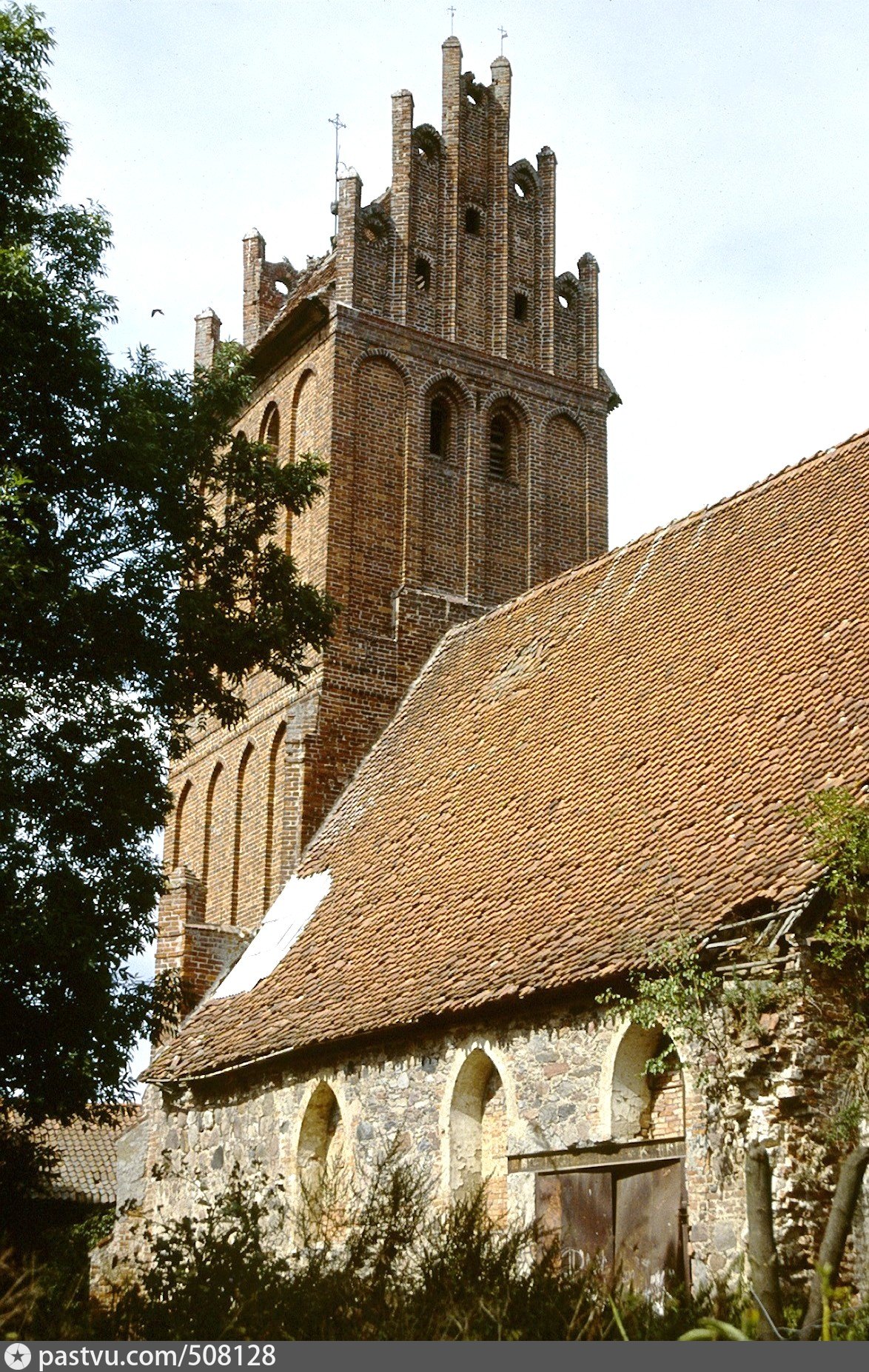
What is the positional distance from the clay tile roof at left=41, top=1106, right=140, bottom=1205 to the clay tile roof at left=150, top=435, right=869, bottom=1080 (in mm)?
15613

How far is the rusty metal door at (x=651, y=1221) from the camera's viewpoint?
36.2 feet

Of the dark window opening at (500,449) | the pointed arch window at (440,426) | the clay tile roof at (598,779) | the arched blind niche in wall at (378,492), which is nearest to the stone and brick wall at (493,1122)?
the clay tile roof at (598,779)

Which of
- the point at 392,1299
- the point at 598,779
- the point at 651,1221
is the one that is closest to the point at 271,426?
the point at 598,779

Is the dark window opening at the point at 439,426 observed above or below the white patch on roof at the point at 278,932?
above

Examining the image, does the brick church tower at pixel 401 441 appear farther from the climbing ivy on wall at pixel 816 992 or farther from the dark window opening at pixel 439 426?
the climbing ivy on wall at pixel 816 992

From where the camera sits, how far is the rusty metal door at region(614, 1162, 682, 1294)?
11031 mm

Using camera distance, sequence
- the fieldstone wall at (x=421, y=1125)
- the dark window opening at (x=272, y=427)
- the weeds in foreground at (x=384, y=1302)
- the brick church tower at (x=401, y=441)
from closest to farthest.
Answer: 1. the weeds in foreground at (x=384, y=1302)
2. the fieldstone wall at (x=421, y=1125)
3. the brick church tower at (x=401, y=441)
4. the dark window opening at (x=272, y=427)

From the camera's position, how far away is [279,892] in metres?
19.0

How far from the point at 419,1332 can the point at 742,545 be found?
37.9 feet

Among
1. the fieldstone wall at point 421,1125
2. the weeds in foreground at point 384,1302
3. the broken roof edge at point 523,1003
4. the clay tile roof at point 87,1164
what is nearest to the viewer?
the weeds in foreground at point 384,1302

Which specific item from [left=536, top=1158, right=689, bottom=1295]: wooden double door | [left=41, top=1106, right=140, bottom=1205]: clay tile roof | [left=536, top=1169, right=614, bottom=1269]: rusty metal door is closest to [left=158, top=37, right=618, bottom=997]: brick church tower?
[left=536, top=1169, right=614, bottom=1269]: rusty metal door

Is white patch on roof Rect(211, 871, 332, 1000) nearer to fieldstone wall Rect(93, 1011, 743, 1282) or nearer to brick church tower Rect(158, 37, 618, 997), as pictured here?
brick church tower Rect(158, 37, 618, 997)

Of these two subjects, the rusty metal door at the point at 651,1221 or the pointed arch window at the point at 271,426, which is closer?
the rusty metal door at the point at 651,1221

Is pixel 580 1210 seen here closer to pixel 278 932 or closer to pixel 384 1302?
pixel 384 1302
